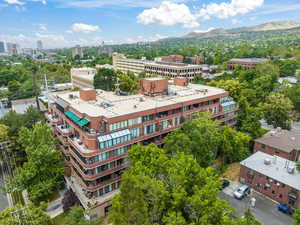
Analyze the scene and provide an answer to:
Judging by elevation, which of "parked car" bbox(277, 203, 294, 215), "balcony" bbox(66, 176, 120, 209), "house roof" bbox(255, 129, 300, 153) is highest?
"house roof" bbox(255, 129, 300, 153)

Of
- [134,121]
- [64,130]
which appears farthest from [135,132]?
[64,130]

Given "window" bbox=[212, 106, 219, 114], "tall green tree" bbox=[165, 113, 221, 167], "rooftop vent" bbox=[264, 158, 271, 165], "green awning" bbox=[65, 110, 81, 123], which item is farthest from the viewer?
"window" bbox=[212, 106, 219, 114]

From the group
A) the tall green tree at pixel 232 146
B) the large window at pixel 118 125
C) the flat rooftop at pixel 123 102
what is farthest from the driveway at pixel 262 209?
the large window at pixel 118 125

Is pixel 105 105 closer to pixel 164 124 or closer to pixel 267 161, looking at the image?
pixel 164 124

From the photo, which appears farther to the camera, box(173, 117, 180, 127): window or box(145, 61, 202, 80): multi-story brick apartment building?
box(145, 61, 202, 80): multi-story brick apartment building

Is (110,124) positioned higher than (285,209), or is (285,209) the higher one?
(110,124)

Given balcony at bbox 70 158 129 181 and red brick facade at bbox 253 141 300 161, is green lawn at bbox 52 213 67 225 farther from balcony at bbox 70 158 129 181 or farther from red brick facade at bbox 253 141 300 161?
red brick facade at bbox 253 141 300 161

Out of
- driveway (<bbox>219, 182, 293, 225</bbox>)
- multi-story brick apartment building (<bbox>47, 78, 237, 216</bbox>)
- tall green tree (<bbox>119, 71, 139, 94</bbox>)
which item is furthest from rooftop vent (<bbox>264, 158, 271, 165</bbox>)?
tall green tree (<bbox>119, 71, 139, 94</bbox>)

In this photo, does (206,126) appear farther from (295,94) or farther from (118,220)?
(295,94)
